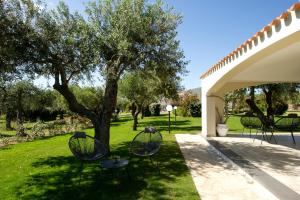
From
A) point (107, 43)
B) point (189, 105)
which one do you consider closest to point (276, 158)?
point (107, 43)

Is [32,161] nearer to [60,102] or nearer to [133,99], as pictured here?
[133,99]

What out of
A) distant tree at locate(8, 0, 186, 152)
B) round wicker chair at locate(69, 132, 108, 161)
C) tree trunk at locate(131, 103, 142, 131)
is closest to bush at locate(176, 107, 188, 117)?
tree trunk at locate(131, 103, 142, 131)

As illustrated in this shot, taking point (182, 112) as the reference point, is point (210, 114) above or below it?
below

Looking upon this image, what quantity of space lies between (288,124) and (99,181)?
8.18 meters

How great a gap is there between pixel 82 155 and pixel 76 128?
16.7 m

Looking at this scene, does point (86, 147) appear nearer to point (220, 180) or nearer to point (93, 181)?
point (93, 181)

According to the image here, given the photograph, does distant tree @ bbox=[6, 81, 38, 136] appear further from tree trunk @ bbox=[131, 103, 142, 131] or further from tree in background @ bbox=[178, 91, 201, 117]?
tree in background @ bbox=[178, 91, 201, 117]

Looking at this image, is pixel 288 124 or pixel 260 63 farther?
pixel 288 124

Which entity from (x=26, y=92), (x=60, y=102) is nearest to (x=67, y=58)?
(x=26, y=92)

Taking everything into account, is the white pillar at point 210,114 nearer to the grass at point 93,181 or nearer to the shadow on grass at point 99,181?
the grass at point 93,181

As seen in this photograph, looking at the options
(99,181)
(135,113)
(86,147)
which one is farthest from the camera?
(135,113)

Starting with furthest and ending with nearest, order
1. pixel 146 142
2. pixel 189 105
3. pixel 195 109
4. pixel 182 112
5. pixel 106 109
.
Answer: pixel 182 112 < pixel 189 105 < pixel 195 109 < pixel 106 109 < pixel 146 142

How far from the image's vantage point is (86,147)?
6.93m

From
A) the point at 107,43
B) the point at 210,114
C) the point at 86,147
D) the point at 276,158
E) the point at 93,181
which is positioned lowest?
the point at 93,181
